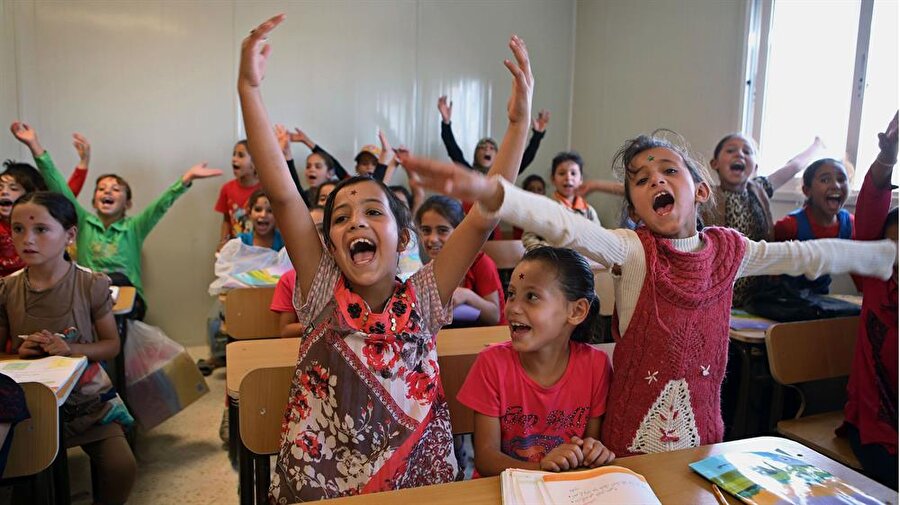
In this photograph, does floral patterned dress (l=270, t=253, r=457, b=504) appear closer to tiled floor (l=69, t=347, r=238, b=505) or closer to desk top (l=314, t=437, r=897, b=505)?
desk top (l=314, t=437, r=897, b=505)

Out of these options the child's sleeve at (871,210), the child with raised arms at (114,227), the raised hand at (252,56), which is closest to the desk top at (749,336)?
the child's sleeve at (871,210)

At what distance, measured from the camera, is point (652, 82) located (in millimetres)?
4375

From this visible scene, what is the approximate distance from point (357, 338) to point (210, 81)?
3.88 m

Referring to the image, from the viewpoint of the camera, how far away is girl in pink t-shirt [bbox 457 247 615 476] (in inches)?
51.6

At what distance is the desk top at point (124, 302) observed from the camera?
8.21ft

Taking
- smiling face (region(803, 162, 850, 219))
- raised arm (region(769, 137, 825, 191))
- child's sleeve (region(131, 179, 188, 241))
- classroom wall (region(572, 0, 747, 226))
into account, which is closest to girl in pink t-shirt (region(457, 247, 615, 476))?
smiling face (region(803, 162, 850, 219))

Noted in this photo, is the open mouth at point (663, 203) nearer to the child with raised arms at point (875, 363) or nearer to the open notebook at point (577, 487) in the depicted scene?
the open notebook at point (577, 487)

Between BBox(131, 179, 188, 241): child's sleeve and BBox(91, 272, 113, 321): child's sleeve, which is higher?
BBox(131, 179, 188, 241): child's sleeve

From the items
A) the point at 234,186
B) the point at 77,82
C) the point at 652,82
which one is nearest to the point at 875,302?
the point at 652,82

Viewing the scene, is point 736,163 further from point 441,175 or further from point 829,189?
point 441,175

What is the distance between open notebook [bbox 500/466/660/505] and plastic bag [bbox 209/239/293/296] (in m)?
2.04

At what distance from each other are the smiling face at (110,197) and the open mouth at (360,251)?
10.3 feet

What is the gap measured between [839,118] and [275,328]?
3.04 meters

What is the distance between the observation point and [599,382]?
137cm
